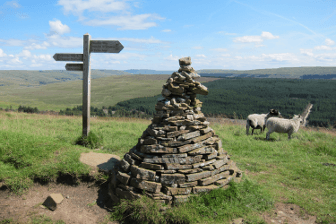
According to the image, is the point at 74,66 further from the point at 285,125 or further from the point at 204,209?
the point at 285,125

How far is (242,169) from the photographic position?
8.60 m

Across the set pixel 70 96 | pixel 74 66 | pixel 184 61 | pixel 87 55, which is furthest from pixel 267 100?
pixel 70 96

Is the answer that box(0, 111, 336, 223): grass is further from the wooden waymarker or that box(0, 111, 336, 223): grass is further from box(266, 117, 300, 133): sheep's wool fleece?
the wooden waymarker

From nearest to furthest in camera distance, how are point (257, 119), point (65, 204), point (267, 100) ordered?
1. point (65, 204)
2. point (257, 119)
3. point (267, 100)

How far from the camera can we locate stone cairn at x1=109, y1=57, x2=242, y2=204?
579 centimetres

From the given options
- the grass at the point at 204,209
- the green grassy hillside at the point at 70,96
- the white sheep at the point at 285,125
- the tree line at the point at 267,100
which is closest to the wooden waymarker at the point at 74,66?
the grass at the point at 204,209

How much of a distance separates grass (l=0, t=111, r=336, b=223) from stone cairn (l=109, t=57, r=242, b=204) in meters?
0.37

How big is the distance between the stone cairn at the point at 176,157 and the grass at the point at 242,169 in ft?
1.20

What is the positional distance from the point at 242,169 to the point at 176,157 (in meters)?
3.83

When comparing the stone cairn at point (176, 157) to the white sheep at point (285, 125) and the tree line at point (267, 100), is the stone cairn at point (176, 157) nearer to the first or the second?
the white sheep at point (285, 125)

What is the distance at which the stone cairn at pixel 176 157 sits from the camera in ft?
19.0

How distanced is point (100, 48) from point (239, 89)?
86.1 m

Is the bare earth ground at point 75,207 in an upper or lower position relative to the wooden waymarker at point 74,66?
lower

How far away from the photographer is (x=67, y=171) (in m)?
7.13
